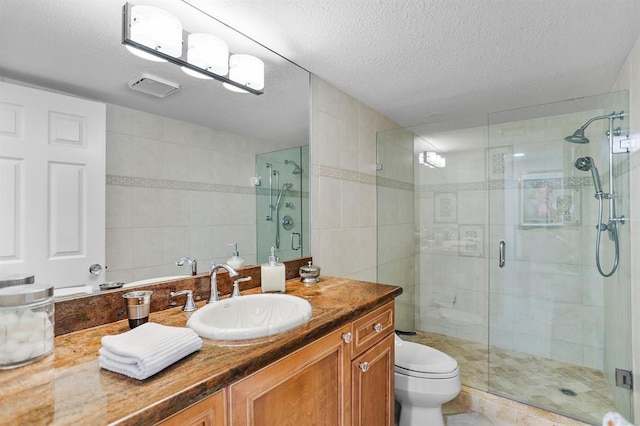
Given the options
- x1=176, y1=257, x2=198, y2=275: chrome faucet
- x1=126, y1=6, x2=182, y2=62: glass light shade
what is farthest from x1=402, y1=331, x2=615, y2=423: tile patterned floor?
x1=126, y1=6, x2=182, y2=62: glass light shade

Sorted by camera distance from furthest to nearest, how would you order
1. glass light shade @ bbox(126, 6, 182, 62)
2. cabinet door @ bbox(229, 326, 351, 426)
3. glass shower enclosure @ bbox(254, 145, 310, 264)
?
glass shower enclosure @ bbox(254, 145, 310, 264)
glass light shade @ bbox(126, 6, 182, 62)
cabinet door @ bbox(229, 326, 351, 426)

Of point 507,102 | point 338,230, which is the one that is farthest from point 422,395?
point 507,102

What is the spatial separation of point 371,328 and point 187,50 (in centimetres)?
143

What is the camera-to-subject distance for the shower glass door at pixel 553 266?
86.7 inches

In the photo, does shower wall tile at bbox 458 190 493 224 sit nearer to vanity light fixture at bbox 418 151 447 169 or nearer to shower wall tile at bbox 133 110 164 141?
vanity light fixture at bbox 418 151 447 169

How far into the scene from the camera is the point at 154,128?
4.17ft

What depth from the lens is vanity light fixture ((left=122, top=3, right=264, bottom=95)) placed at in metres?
1.19

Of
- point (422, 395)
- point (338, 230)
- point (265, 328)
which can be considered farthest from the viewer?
point (338, 230)

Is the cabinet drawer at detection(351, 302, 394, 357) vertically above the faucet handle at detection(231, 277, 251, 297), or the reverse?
the faucet handle at detection(231, 277, 251, 297)

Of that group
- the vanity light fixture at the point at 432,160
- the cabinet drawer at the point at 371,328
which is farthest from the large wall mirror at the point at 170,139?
the vanity light fixture at the point at 432,160

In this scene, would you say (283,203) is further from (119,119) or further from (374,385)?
(374,385)

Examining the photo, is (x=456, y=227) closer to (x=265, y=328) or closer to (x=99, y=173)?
(x=265, y=328)

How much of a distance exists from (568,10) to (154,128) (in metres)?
1.81

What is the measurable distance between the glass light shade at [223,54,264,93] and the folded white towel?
1.18m
